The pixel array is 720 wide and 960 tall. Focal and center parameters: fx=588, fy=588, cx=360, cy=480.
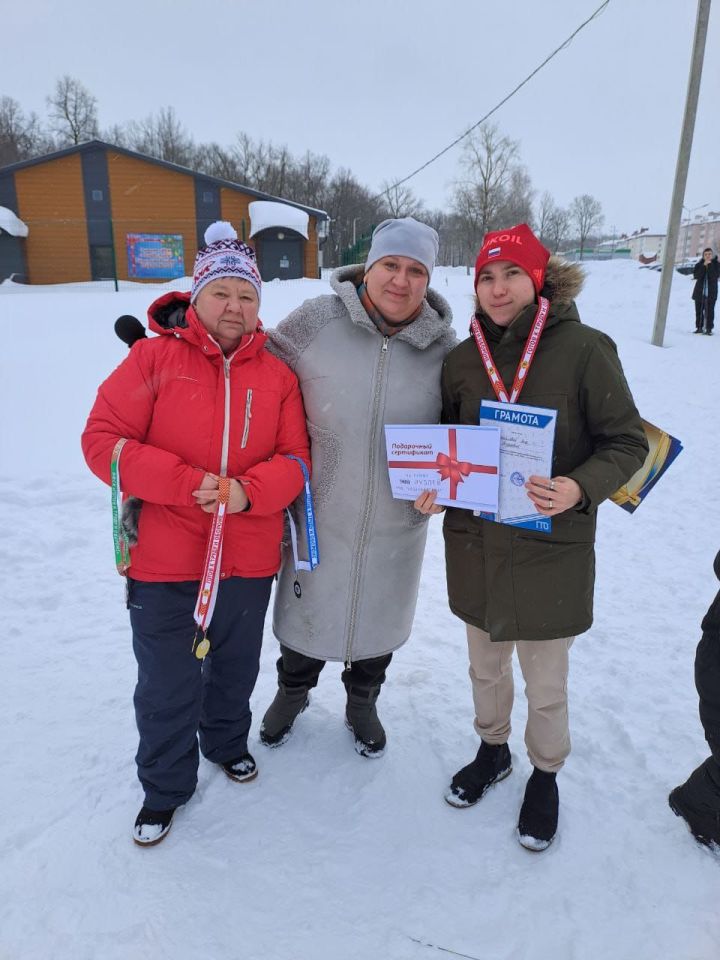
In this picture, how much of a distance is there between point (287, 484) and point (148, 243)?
80.5 ft

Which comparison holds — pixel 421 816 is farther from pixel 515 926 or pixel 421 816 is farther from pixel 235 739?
pixel 235 739

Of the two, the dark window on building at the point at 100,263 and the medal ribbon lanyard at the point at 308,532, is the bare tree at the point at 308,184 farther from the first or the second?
the medal ribbon lanyard at the point at 308,532

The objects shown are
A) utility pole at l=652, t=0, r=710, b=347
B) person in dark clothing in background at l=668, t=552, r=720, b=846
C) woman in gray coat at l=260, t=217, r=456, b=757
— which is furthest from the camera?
utility pole at l=652, t=0, r=710, b=347

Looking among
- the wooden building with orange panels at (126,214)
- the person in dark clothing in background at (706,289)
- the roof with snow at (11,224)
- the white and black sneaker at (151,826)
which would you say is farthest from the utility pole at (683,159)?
the roof with snow at (11,224)

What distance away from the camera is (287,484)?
2191 millimetres

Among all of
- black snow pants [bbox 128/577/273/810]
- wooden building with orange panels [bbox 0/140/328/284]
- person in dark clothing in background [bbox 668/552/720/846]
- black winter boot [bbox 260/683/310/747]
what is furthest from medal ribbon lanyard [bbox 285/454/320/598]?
wooden building with orange panels [bbox 0/140/328/284]

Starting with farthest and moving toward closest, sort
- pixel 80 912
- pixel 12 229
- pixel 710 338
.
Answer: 1. pixel 12 229
2. pixel 710 338
3. pixel 80 912

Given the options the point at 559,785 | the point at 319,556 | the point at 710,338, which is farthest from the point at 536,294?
the point at 710,338

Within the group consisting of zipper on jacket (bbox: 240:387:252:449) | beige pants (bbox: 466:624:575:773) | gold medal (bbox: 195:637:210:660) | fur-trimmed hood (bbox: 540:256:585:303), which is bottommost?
beige pants (bbox: 466:624:575:773)

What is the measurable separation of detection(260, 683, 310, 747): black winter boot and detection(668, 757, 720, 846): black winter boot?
166cm

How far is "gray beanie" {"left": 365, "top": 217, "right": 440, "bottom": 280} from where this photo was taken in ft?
7.50

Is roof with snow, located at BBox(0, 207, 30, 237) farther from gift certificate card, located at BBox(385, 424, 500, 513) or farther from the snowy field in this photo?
gift certificate card, located at BBox(385, 424, 500, 513)

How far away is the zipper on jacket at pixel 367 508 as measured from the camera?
7.63ft

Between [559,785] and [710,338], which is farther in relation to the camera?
[710,338]
